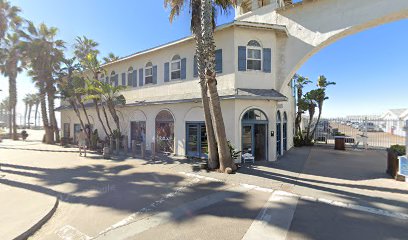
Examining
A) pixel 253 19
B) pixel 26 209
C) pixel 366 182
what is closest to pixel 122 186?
pixel 26 209

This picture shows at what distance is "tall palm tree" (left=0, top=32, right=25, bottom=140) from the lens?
23500 millimetres

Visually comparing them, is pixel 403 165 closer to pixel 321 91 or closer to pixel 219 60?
pixel 219 60

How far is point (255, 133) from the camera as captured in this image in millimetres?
12633

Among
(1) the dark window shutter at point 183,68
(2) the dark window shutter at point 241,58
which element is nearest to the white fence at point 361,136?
(2) the dark window shutter at point 241,58

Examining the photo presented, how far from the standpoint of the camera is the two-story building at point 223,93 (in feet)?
38.9

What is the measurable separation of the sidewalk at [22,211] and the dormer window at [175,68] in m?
9.68

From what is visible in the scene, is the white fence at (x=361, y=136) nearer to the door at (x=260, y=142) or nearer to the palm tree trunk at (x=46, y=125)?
the door at (x=260, y=142)

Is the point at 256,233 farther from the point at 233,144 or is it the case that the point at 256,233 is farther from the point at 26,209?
the point at 233,144

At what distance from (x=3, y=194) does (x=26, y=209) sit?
1935 millimetres

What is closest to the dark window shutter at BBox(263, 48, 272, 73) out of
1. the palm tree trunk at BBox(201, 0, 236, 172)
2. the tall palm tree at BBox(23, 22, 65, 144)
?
the palm tree trunk at BBox(201, 0, 236, 172)

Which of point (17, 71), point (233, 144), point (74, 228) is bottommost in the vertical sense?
point (74, 228)

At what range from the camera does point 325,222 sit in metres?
5.23

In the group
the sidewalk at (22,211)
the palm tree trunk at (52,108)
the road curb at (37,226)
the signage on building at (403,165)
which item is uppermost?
the palm tree trunk at (52,108)

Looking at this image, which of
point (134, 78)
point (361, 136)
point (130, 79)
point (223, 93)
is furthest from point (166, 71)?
point (361, 136)
